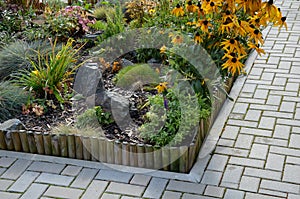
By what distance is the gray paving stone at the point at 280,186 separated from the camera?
11.8 ft

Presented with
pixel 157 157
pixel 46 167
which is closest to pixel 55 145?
pixel 46 167

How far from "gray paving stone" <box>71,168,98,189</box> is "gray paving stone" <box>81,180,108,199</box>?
48 mm

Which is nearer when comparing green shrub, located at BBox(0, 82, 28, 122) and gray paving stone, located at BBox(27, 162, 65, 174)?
gray paving stone, located at BBox(27, 162, 65, 174)

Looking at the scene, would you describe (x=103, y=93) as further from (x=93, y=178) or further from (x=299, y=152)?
(x=299, y=152)

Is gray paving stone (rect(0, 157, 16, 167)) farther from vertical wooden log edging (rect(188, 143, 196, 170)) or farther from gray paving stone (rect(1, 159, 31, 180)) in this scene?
vertical wooden log edging (rect(188, 143, 196, 170))

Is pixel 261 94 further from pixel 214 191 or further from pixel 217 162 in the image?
pixel 214 191

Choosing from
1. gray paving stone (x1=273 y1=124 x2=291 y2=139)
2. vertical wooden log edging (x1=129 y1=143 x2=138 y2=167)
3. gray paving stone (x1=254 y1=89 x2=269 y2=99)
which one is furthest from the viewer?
gray paving stone (x1=254 y1=89 x2=269 y2=99)

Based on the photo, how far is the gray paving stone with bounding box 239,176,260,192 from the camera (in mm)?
3633

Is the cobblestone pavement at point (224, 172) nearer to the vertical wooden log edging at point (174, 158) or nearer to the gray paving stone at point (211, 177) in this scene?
the gray paving stone at point (211, 177)

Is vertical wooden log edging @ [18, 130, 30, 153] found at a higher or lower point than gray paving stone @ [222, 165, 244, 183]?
higher

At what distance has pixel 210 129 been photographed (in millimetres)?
4445

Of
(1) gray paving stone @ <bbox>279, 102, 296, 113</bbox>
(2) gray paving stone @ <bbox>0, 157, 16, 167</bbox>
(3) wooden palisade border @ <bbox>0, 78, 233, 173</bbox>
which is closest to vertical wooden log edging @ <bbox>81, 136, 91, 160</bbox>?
(3) wooden palisade border @ <bbox>0, 78, 233, 173</bbox>

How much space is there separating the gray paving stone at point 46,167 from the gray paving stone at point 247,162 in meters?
1.31

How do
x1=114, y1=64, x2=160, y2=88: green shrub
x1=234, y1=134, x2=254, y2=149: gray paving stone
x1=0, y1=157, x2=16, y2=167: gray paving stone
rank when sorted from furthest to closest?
x1=114, y1=64, x2=160, y2=88: green shrub < x1=234, y1=134, x2=254, y2=149: gray paving stone < x1=0, y1=157, x2=16, y2=167: gray paving stone
